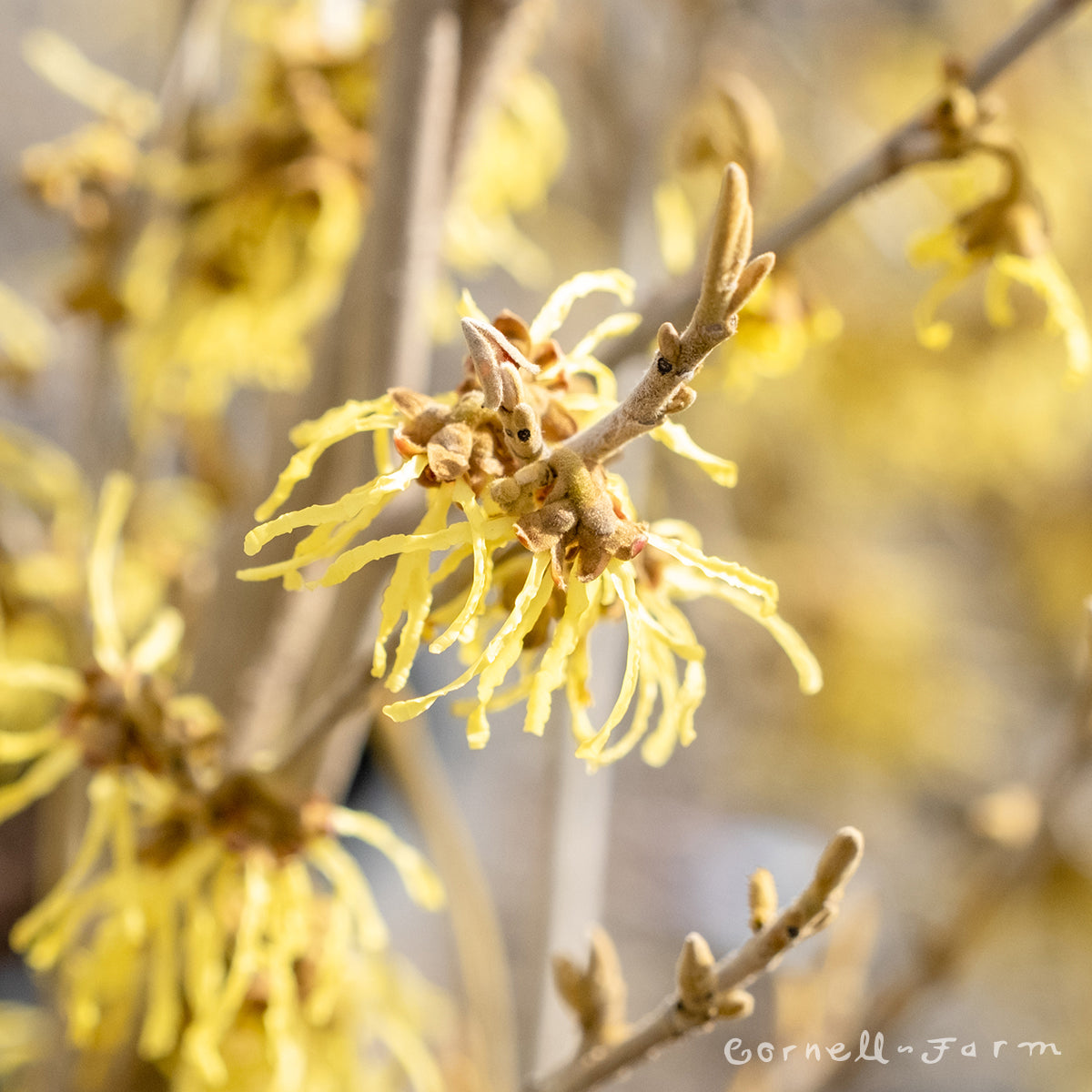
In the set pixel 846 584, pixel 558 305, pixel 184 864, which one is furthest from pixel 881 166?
pixel 846 584

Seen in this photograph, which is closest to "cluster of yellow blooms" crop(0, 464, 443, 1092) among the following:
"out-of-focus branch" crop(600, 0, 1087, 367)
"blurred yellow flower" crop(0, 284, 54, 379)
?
"out-of-focus branch" crop(600, 0, 1087, 367)

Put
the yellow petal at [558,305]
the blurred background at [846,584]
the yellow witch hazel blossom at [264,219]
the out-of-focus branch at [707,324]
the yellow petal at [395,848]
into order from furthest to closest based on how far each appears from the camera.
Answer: the blurred background at [846,584], the yellow witch hazel blossom at [264,219], the yellow petal at [395,848], the yellow petal at [558,305], the out-of-focus branch at [707,324]

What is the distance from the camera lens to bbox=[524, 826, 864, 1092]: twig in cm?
27

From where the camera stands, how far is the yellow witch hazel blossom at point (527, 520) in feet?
0.80

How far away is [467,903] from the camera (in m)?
0.70

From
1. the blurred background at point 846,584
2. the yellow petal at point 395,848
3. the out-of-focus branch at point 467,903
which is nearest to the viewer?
the yellow petal at point 395,848

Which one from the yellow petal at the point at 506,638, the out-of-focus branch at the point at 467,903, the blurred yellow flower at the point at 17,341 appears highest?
the blurred yellow flower at the point at 17,341

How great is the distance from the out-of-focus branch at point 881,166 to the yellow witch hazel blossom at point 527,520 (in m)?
0.07

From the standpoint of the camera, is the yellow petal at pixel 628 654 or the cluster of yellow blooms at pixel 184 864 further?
the cluster of yellow blooms at pixel 184 864

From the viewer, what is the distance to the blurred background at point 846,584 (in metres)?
0.78

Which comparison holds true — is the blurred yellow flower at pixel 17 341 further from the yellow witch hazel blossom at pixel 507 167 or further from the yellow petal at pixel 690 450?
the yellow petal at pixel 690 450

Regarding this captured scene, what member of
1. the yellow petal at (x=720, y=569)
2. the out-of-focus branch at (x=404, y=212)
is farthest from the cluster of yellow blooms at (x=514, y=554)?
the out-of-focus branch at (x=404, y=212)

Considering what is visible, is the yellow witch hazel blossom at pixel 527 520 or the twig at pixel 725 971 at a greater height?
the yellow witch hazel blossom at pixel 527 520

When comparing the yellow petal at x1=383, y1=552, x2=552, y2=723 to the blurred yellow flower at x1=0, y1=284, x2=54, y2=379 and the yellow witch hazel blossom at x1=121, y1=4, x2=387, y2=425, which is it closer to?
the yellow witch hazel blossom at x1=121, y1=4, x2=387, y2=425
